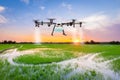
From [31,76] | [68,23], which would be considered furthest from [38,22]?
[31,76]

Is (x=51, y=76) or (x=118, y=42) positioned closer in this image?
(x=51, y=76)

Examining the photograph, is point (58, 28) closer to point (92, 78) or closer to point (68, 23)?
point (68, 23)

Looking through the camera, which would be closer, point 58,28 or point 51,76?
point 51,76

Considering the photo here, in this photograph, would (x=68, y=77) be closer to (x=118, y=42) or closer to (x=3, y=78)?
(x=3, y=78)

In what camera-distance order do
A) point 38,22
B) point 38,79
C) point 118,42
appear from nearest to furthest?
point 38,79 < point 38,22 < point 118,42

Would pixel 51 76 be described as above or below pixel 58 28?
below

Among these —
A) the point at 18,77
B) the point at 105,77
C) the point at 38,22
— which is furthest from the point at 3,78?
the point at 38,22

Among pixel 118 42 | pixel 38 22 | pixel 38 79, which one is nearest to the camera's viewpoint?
pixel 38 79

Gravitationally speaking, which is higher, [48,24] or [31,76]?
[48,24]
